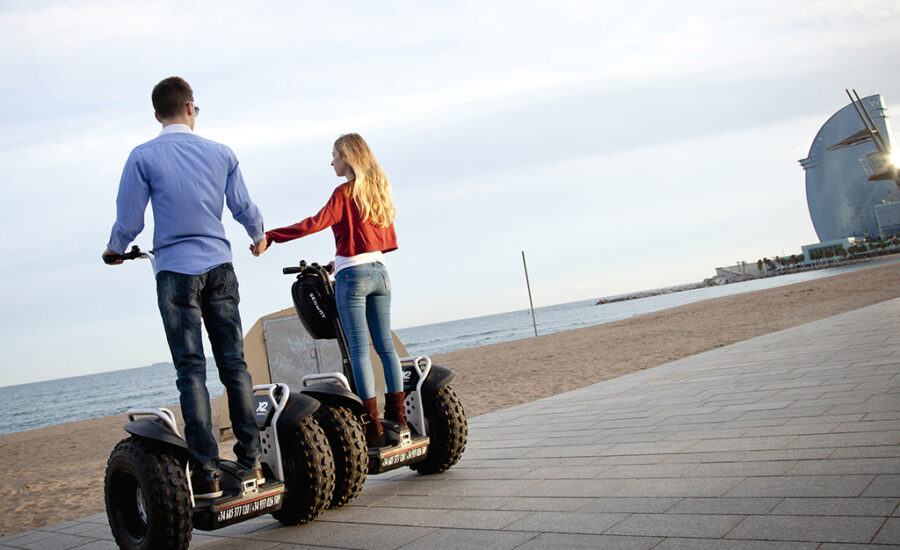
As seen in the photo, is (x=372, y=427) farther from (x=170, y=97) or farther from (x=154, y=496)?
(x=170, y=97)

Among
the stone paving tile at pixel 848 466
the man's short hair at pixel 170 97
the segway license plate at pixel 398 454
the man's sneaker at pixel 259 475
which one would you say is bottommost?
the stone paving tile at pixel 848 466

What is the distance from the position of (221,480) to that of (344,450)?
2.15 feet

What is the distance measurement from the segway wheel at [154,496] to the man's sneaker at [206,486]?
9 cm

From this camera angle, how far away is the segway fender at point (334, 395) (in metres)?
3.47

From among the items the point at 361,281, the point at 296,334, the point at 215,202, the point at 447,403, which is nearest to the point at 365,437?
the point at 447,403

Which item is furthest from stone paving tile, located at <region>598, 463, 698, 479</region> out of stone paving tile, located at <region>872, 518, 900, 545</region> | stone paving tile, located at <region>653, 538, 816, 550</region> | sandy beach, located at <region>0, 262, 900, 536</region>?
sandy beach, located at <region>0, 262, 900, 536</region>

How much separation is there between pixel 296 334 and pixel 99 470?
9.46ft

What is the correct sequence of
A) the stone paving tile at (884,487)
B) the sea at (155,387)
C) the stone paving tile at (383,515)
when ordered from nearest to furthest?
the stone paving tile at (884,487) → the stone paving tile at (383,515) → the sea at (155,387)

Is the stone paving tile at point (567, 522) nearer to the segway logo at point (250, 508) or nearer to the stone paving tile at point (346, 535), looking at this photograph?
the stone paving tile at point (346, 535)

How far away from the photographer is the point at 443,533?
111 inches

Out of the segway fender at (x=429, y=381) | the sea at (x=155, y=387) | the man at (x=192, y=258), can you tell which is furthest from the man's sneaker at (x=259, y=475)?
the sea at (x=155, y=387)

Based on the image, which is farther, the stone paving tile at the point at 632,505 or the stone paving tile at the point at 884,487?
the stone paving tile at the point at 632,505

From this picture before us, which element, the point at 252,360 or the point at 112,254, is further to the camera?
the point at 252,360

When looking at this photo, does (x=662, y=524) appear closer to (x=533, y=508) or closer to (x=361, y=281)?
(x=533, y=508)
